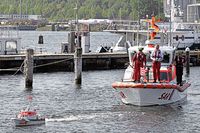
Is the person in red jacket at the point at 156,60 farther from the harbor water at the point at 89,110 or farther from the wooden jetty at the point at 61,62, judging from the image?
the wooden jetty at the point at 61,62

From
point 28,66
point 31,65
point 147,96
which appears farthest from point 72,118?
point 31,65

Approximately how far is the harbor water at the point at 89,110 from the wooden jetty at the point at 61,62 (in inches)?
157

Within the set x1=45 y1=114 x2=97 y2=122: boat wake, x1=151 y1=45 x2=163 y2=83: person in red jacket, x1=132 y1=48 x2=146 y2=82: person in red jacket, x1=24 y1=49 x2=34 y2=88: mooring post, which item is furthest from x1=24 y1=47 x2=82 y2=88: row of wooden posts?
x1=45 y1=114 x2=97 y2=122: boat wake

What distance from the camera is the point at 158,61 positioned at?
4838 centimetres

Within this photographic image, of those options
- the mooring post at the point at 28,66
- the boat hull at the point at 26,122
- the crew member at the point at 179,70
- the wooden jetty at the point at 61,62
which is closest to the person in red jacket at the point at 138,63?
the crew member at the point at 179,70

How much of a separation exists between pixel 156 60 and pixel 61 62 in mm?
25427

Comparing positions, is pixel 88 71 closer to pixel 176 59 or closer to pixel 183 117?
pixel 176 59

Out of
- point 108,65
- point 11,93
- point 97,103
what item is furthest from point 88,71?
point 97,103

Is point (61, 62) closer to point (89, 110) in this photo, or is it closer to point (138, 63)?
point (89, 110)

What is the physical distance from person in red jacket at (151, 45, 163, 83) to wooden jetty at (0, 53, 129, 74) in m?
19.4

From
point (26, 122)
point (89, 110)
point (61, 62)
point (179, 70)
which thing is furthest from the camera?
point (61, 62)

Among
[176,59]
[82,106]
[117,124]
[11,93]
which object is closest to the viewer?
[117,124]

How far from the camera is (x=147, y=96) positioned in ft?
157

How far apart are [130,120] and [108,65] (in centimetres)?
3262
